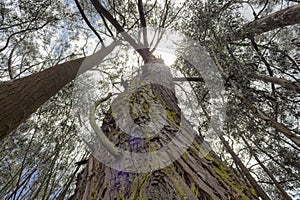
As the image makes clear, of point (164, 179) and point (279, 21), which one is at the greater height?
point (279, 21)

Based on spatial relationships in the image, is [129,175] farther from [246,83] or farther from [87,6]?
[87,6]

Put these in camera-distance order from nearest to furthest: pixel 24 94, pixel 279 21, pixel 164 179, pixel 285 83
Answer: pixel 164 179
pixel 24 94
pixel 285 83
pixel 279 21

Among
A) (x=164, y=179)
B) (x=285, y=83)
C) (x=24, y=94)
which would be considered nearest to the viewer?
(x=164, y=179)

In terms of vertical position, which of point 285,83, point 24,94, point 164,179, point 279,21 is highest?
point 279,21

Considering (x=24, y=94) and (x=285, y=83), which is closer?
(x=24, y=94)

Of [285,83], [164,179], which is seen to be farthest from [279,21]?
[164,179]

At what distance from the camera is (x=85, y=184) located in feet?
3.45

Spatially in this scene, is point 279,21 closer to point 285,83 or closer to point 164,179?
point 285,83

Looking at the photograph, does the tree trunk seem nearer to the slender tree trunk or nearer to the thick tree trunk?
the thick tree trunk

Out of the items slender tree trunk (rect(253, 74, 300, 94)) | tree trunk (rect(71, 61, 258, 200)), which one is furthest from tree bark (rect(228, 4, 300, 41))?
tree trunk (rect(71, 61, 258, 200))

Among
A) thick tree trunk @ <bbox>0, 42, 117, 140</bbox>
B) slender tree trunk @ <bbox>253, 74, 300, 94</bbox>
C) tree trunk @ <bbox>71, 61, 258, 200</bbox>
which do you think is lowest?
tree trunk @ <bbox>71, 61, 258, 200</bbox>

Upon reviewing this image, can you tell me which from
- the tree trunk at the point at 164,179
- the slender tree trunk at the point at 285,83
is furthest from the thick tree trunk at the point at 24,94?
the slender tree trunk at the point at 285,83

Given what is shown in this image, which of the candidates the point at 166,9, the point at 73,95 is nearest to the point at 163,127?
the point at 73,95

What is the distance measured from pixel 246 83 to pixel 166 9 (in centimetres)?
361
